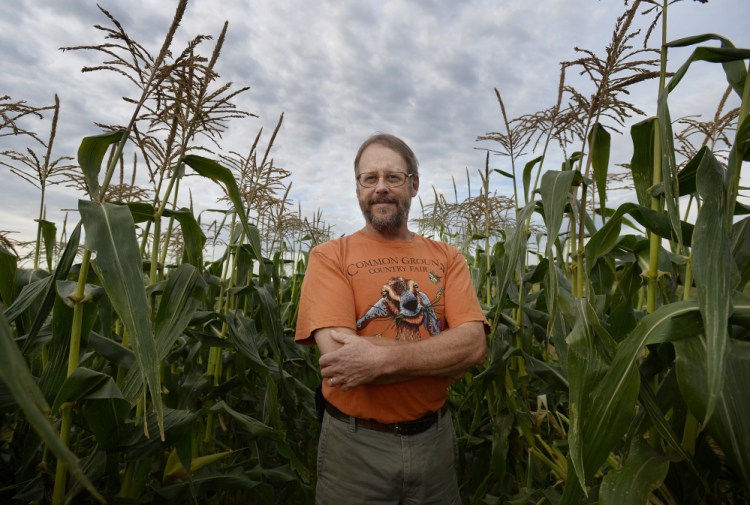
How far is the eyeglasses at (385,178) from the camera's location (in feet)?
7.90

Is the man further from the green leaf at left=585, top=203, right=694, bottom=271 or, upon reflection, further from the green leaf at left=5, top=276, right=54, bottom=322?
the green leaf at left=5, top=276, right=54, bottom=322

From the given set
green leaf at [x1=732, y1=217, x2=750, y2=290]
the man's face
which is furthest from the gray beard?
green leaf at [x1=732, y1=217, x2=750, y2=290]

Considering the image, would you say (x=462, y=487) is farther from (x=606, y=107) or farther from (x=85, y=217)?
(x=85, y=217)

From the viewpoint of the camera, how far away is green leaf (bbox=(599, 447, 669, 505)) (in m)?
1.10

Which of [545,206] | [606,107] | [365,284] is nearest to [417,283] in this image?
[365,284]

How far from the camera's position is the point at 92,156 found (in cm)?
140

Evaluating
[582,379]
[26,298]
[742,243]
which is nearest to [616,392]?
[582,379]

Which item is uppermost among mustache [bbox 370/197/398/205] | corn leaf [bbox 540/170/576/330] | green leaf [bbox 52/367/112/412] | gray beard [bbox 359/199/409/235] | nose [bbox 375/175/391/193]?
nose [bbox 375/175/391/193]

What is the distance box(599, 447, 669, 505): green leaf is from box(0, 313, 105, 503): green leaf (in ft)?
3.61

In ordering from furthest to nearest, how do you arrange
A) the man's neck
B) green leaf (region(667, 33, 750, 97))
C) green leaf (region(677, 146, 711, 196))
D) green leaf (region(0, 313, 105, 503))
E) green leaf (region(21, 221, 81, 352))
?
1. the man's neck
2. green leaf (region(21, 221, 81, 352))
3. green leaf (region(677, 146, 711, 196))
4. green leaf (region(667, 33, 750, 97))
5. green leaf (region(0, 313, 105, 503))

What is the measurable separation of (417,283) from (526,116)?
1.07m

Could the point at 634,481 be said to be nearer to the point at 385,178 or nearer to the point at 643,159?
the point at 643,159

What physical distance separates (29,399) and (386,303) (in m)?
1.75

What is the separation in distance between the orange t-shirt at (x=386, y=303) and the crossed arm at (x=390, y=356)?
10cm
